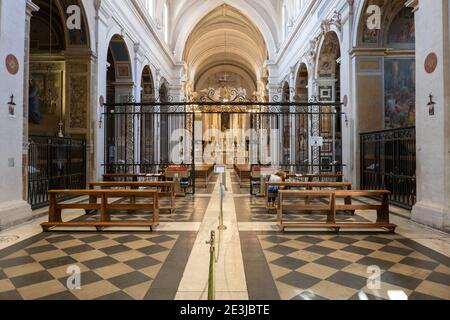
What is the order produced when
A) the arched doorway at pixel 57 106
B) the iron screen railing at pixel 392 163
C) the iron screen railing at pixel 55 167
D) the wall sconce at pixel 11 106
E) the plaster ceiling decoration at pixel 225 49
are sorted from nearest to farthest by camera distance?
the wall sconce at pixel 11 106, the iron screen railing at pixel 392 163, the iron screen railing at pixel 55 167, the arched doorway at pixel 57 106, the plaster ceiling decoration at pixel 225 49

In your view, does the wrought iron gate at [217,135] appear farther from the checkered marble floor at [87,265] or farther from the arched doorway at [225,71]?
the checkered marble floor at [87,265]

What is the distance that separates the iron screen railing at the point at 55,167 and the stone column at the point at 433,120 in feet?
26.4

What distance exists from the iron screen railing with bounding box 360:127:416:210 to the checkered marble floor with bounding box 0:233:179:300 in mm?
5692

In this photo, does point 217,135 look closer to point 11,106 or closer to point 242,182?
point 242,182

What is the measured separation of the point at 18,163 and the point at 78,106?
415 centimetres

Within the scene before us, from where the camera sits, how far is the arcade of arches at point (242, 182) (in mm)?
3691

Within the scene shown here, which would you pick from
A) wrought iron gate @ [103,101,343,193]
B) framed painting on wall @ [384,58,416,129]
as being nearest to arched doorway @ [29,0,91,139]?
wrought iron gate @ [103,101,343,193]


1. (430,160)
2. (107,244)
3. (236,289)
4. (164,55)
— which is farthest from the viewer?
(164,55)

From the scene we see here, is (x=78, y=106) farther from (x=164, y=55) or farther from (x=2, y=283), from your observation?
(x=164, y=55)

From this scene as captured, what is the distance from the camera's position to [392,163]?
848cm

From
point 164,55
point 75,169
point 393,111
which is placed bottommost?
point 75,169

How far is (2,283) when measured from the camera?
3416 millimetres

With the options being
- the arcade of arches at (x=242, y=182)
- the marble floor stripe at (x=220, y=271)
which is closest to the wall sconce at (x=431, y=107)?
the arcade of arches at (x=242, y=182)
